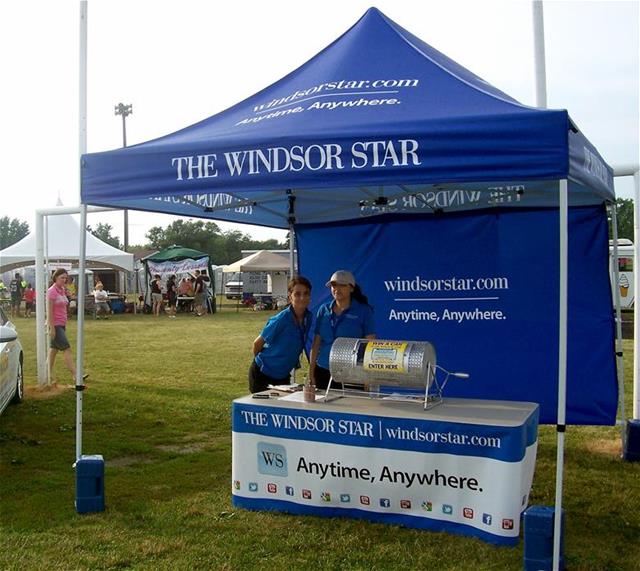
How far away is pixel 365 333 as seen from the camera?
5.37 metres

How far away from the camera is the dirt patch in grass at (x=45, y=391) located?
9.23 metres

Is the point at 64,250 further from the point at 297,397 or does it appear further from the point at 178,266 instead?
the point at 297,397

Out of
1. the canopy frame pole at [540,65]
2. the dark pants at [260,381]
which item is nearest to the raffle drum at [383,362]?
the dark pants at [260,381]

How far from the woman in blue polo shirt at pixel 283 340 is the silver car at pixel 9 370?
97.8 inches

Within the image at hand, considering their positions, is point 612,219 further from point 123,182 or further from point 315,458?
point 123,182

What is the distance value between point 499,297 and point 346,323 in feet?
6.51

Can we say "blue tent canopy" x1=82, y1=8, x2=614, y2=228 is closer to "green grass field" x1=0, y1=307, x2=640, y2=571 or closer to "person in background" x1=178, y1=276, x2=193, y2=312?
"green grass field" x1=0, y1=307, x2=640, y2=571

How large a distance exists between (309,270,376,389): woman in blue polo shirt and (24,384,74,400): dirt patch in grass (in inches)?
204

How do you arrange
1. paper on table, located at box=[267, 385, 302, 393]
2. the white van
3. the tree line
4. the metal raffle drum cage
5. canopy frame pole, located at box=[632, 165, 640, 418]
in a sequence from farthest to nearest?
the tree line, the white van, canopy frame pole, located at box=[632, 165, 640, 418], paper on table, located at box=[267, 385, 302, 393], the metal raffle drum cage

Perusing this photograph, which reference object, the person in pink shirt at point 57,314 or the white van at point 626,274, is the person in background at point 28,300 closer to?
the person in pink shirt at point 57,314

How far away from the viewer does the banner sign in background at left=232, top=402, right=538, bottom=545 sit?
409 cm

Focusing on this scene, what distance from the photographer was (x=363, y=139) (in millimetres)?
3896

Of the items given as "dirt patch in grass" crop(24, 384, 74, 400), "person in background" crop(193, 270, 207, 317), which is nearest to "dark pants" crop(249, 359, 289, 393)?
"dirt patch in grass" crop(24, 384, 74, 400)

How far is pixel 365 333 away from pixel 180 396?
15.5 ft
